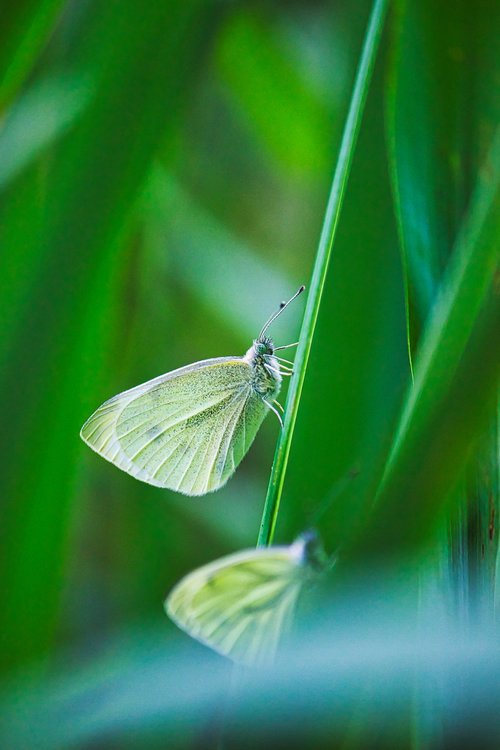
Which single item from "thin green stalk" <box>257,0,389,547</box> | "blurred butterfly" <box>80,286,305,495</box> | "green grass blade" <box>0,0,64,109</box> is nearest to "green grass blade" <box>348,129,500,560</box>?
"thin green stalk" <box>257,0,389,547</box>

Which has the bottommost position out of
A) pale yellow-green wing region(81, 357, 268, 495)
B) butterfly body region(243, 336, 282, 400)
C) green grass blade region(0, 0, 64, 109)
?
pale yellow-green wing region(81, 357, 268, 495)

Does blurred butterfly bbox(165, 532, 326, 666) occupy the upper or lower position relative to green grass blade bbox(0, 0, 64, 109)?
lower

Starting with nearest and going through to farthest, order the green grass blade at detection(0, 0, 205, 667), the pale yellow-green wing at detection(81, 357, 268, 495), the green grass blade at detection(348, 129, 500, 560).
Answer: the green grass blade at detection(348, 129, 500, 560) < the green grass blade at detection(0, 0, 205, 667) < the pale yellow-green wing at detection(81, 357, 268, 495)

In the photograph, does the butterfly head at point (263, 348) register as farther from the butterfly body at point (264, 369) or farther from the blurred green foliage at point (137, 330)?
the blurred green foliage at point (137, 330)

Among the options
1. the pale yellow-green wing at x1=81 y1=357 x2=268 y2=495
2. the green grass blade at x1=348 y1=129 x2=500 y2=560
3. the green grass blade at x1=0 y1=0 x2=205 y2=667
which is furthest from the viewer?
the pale yellow-green wing at x1=81 y1=357 x2=268 y2=495

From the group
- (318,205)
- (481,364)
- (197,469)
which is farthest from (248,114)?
(481,364)

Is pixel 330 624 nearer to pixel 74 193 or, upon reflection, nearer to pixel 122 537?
pixel 74 193

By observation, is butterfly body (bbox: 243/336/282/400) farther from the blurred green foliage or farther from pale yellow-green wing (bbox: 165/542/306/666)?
pale yellow-green wing (bbox: 165/542/306/666)

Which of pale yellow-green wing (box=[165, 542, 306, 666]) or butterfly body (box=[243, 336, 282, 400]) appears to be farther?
butterfly body (box=[243, 336, 282, 400])
